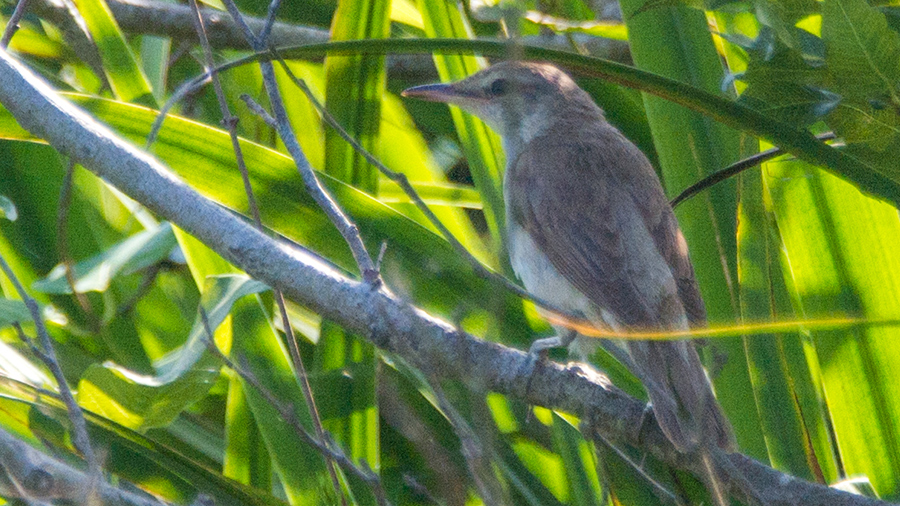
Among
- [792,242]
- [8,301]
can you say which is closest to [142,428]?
[8,301]

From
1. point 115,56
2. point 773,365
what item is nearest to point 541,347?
point 773,365

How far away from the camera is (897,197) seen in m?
1.39

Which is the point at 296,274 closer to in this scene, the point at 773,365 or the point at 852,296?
the point at 773,365

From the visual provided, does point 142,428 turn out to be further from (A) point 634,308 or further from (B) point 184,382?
(A) point 634,308

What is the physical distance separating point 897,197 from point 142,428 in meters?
1.45

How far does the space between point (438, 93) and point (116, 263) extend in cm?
95

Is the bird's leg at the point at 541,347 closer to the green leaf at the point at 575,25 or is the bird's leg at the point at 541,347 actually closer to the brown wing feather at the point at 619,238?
the brown wing feather at the point at 619,238

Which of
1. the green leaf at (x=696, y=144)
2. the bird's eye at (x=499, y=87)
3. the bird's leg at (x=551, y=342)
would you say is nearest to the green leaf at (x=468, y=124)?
the bird's eye at (x=499, y=87)

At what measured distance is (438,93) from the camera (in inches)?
94.3

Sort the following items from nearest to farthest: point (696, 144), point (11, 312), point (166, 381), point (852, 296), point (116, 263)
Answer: point (166, 381) → point (11, 312) → point (116, 263) → point (852, 296) → point (696, 144)

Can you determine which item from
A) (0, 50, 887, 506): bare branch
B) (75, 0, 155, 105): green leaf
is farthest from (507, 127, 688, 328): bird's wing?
(75, 0, 155, 105): green leaf

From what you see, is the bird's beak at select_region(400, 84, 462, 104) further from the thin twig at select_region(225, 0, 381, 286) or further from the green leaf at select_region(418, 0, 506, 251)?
the thin twig at select_region(225, 0, 381, 286)

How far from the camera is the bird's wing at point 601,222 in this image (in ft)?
6.63

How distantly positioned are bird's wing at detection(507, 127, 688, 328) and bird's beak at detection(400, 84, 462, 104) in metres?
0.26
